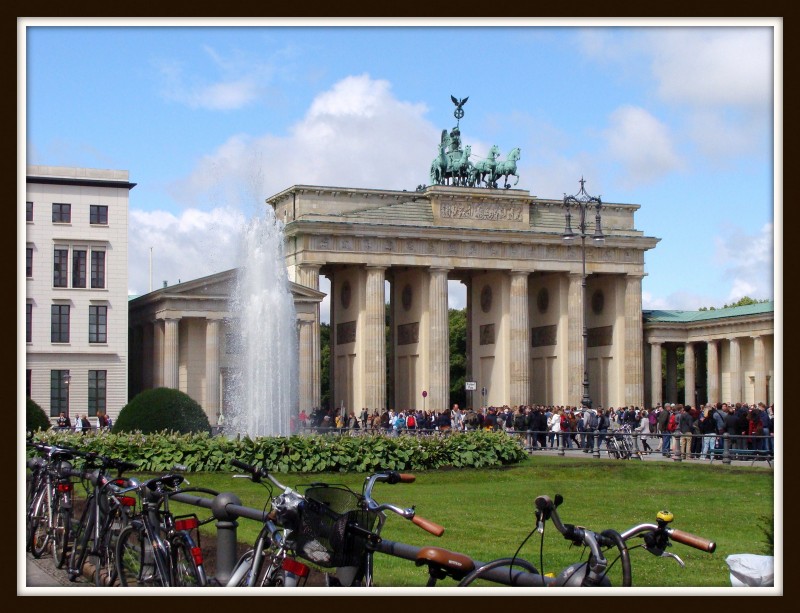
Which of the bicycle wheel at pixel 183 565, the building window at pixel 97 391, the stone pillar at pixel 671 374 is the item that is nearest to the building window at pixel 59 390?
the building window at pixel 97 391

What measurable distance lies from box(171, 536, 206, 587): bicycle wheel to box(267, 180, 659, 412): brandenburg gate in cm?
6713

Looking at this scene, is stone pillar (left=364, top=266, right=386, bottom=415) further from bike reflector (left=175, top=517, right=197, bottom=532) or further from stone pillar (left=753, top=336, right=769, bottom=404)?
bike reflector (left=175, top=517, right=197, bottom=532)

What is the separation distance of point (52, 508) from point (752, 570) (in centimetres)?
893

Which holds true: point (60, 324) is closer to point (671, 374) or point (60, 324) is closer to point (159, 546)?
point (671, 374)

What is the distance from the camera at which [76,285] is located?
6519 centimetres

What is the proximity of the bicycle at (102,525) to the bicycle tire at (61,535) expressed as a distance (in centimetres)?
27

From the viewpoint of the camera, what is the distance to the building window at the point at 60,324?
6519 cm

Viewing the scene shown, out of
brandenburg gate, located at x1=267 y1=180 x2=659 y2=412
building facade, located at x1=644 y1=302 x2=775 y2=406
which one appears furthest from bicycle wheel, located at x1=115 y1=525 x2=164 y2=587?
building facade, located at x1=644 y1=302 x2=775 y2=406

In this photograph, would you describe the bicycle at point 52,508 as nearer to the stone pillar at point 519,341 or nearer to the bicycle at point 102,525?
the bicycle at point 102,525

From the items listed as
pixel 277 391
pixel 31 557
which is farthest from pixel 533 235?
pixel 31 557

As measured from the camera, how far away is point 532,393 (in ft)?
308

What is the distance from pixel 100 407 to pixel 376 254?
894 inches

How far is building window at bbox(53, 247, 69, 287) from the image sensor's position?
211 feet

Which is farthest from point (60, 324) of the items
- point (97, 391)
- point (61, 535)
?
point (61, 535)
